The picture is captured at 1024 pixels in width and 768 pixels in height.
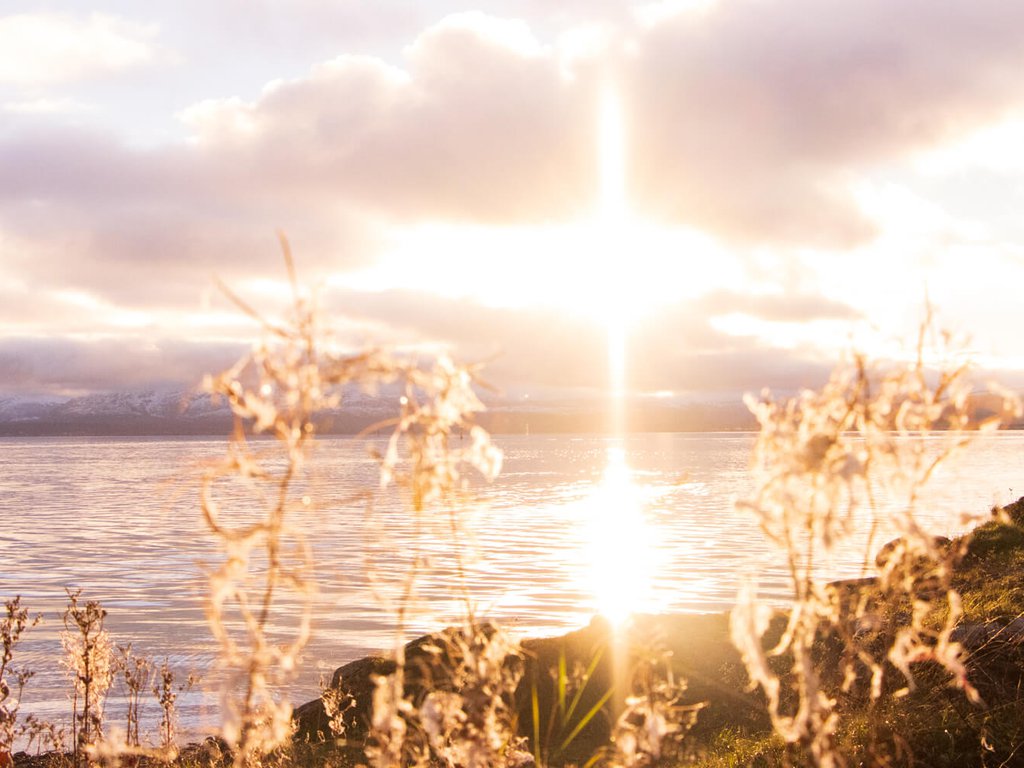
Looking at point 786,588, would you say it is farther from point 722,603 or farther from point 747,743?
point 747,743

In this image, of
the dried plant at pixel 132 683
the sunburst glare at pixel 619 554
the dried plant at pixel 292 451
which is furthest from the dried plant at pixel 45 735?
the dried plant at pixel 292 451

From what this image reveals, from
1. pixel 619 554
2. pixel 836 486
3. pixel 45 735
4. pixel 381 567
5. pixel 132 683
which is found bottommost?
pixel 619 554

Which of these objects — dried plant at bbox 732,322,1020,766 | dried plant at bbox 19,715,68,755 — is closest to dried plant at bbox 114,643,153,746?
dried plant at bbox 19,715,68,755

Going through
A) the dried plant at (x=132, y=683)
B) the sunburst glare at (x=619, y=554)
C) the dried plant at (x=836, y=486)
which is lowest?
the sunburst glare at (x=619, y=554)

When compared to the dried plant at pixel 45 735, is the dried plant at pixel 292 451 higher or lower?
higher

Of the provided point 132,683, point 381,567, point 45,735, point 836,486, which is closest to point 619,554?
point 381,567

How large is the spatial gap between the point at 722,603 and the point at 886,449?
1948 centimetres

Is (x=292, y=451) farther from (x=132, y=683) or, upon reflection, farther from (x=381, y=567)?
(x=381, y=567)

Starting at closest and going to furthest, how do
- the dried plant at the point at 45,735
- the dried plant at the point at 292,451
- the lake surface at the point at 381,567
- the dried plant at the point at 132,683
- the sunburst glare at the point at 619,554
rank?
the dried plant at the point at 292,451, the dried plant at the point at 132,683, the dried plant at the point at 45,735, the lake surface at the point at 381,567, the sunburst glare at the point at 619,554

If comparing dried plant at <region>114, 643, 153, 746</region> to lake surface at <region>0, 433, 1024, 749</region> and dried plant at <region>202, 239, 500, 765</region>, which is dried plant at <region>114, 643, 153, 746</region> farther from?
dried plant at <region>202, 239, 500, 765</region>

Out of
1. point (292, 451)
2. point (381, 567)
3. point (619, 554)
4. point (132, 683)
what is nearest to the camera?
point (292, 451)

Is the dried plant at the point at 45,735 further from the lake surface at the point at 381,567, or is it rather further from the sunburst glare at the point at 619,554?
the sunburst glare at the point at 619,554

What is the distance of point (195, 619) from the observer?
20.5 m

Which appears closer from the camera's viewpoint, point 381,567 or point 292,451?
point 292,451
